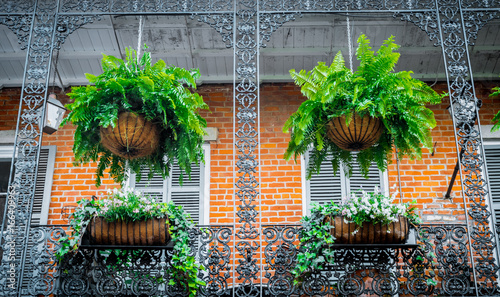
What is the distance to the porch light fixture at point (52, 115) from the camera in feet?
19.1

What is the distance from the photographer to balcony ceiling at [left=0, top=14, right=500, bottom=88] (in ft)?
21.1

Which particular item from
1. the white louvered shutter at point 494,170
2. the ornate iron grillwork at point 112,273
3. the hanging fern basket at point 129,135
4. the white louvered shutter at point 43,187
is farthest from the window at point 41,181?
the white louvered shutter at point 494,170

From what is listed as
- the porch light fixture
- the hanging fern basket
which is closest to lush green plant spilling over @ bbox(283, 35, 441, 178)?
the hanging fern basket

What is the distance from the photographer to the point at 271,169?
277 inches

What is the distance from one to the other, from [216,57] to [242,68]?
5.48 feet

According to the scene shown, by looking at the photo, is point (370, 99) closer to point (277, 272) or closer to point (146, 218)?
point (277, 272)

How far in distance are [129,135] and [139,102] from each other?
31 cm

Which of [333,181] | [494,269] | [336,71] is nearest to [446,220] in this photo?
[333,181]

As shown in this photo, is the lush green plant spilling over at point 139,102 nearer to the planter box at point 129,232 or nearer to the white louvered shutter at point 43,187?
the planter box at point 129,232

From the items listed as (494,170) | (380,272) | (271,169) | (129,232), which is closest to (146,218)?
(129,232)

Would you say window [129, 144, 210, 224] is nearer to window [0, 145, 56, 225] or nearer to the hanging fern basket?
window [0, 145, 56, 225]

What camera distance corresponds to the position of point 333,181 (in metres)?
7.02

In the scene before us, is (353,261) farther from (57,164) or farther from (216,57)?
(57,164)

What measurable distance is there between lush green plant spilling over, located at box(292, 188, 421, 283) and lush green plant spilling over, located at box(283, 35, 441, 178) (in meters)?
0.52
